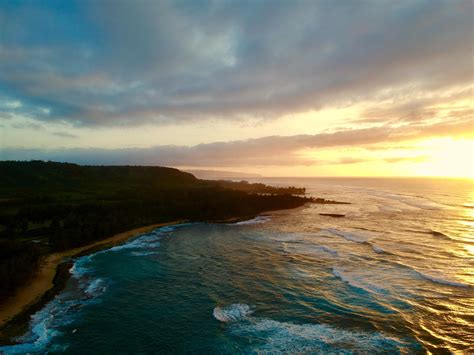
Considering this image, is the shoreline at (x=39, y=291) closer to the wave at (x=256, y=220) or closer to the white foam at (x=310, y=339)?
the white foam at (x=310, y=339)

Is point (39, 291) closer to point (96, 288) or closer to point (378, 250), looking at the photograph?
point (96, 288)

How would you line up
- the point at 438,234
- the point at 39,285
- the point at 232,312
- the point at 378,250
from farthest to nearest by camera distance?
the point at 438,234 < the point at 378,250 < the point at 39,285 < the point at 232,312

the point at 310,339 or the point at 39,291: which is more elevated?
the point at 310,339

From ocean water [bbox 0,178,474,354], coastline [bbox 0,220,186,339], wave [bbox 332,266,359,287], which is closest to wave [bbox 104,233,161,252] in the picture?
ocean water [bbox 0,178,474,354]

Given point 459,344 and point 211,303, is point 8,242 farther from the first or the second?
point 459,344

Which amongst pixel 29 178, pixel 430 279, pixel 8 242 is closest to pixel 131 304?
pixel 8 242

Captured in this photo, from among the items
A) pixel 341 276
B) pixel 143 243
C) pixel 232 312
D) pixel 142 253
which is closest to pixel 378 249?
pixel 341 276

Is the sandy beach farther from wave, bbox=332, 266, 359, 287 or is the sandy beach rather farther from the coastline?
wave, bbox=332, 266, 359, 287
